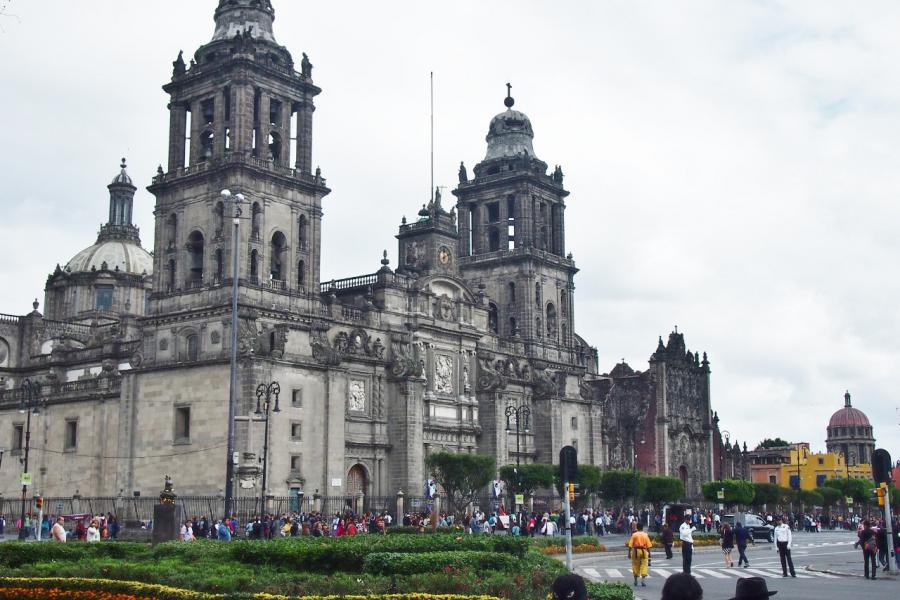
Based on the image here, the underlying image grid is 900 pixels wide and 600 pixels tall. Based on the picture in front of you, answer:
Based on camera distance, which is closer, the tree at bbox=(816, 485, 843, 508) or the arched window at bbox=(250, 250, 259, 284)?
the arched window at bbox=(250, 250, 259, 284)

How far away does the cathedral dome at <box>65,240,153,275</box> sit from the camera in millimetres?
97812

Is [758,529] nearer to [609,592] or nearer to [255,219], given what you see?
[255,219]

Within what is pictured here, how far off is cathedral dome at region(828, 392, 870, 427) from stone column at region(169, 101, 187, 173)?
108m

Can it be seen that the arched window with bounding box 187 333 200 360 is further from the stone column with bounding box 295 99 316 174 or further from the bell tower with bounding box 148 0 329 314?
the stone column with bounding box 295 99 316 174

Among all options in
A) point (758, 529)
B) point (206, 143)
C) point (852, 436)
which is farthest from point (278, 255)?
point (852, 436)

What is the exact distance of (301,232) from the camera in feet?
215

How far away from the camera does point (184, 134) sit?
66.5 m

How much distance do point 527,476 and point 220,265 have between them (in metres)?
22.7

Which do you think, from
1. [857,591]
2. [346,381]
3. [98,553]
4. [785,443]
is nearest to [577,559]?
[857,591]

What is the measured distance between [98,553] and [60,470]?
139 feet

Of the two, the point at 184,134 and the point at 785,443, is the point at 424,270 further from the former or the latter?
the point at 785,443

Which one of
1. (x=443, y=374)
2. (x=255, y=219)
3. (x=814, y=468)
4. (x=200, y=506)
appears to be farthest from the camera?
(x=814, y=468)

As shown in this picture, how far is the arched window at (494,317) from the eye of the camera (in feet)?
279

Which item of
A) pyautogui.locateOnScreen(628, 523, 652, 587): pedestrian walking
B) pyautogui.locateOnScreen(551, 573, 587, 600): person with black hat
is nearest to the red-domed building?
pyautogui.locateOnScreen(628, 523, 652, 587): pedestrian walking
